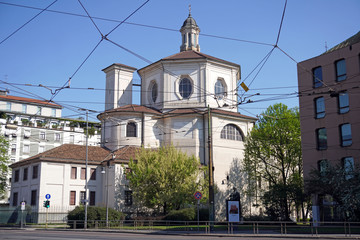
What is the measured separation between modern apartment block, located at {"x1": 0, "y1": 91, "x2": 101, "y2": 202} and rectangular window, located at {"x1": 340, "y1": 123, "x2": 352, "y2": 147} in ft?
155

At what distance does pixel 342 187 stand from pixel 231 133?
22287 mm

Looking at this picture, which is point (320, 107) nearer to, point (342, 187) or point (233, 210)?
point (342, 187)

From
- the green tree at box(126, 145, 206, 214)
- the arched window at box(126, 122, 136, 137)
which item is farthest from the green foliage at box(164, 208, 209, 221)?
the arched window at box(126, 122, 136, 137)

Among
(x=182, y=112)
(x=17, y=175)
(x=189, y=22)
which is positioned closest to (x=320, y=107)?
(x=182, y=112)

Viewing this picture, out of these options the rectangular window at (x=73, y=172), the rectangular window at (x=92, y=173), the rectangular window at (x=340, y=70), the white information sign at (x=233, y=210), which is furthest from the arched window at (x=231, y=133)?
the white information sign at (x=233, y=210)

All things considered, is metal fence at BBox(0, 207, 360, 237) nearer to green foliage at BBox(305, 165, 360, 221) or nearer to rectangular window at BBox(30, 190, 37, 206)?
rectangular window at BBox(30, 190, 37, 206)

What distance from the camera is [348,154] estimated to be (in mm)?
32188

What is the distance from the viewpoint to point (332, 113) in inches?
1325

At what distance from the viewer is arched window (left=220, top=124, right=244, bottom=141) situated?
4909 cm

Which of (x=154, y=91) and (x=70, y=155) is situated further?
(x=154, y=91)

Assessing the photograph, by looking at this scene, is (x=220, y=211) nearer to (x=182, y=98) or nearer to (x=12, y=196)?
(x=182, y=98)

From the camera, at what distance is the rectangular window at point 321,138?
113 feet

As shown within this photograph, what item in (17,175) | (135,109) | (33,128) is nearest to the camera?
(17,175)

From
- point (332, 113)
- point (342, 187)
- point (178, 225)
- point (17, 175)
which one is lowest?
point (178, 225)
